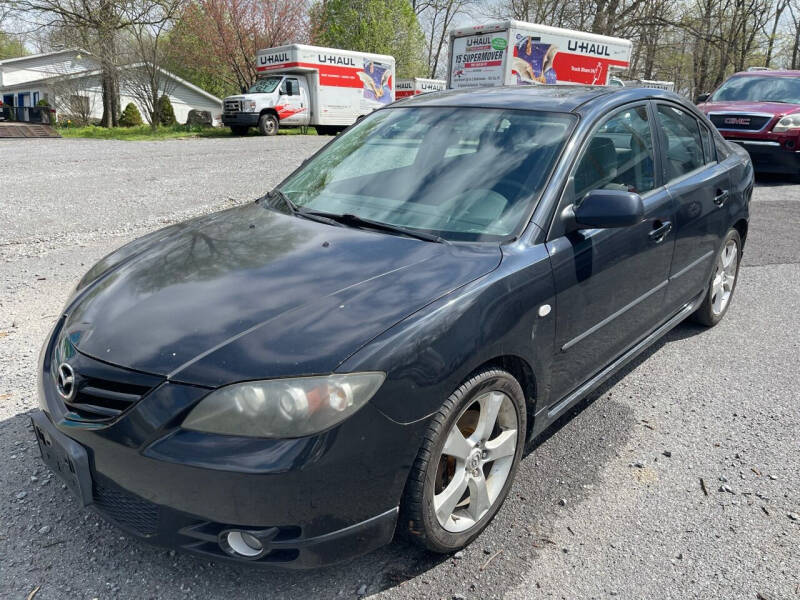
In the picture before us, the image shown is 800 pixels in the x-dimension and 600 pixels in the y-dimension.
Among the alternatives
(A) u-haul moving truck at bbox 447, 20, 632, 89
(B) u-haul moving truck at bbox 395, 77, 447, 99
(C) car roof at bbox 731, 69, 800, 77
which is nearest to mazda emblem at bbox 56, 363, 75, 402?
(C) car roof at bbox 731, 69, 800, 77

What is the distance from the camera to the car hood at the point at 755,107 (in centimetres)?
1113

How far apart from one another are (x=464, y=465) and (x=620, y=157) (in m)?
1.90

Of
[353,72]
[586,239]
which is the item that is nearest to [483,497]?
[586,239]

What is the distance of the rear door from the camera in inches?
146

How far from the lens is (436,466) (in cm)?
220

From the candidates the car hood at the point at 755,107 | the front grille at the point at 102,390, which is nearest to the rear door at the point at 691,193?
the front grille at the point at 102,390

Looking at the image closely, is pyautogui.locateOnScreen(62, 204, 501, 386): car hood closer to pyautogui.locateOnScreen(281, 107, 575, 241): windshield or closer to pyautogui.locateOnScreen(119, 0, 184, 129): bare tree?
pyautogui.locateOnScreen(281, 107, 575, 241): windshield

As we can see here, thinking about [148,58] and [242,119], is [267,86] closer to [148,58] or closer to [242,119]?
[242,119]

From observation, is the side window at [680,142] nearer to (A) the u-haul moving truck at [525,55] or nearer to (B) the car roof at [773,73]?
(B) the car roof at [773,73]

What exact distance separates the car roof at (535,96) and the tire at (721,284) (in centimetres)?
136

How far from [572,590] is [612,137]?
2.17m

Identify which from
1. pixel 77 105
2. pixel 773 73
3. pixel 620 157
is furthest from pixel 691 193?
pixel 77 105

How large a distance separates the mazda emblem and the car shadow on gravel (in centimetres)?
42

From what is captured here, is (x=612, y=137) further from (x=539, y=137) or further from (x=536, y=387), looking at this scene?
(x=536, y=387)
